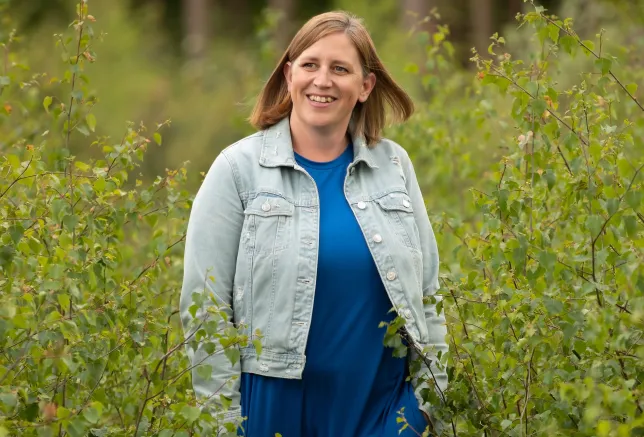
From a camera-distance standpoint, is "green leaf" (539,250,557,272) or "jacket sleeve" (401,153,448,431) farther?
"jacket sleeve" (401,153,448,431)

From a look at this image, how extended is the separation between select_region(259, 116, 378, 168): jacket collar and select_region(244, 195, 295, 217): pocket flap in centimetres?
11

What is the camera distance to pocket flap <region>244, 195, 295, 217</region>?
3.14 metres

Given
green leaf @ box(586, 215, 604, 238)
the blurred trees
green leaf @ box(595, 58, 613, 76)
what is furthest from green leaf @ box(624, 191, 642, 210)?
the blurred trees

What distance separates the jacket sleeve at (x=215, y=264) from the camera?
10.1ft

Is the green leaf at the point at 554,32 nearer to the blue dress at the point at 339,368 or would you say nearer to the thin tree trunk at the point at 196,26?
the blue dress at the point at 339,368

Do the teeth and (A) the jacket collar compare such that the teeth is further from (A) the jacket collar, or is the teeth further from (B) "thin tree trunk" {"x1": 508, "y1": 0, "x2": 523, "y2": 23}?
(B) "thin tree trunk" {"x1": 508, "y1": 0, "x2": 523, "y2": 23}

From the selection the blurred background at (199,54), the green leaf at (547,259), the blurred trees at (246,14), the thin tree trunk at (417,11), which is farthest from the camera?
the blurred trees at (246,14)

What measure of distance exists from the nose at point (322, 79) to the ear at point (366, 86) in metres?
0.20

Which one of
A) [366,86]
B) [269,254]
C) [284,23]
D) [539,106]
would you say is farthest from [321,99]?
[284,23]

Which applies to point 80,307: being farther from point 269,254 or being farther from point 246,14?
point 246,14

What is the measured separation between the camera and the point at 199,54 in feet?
58.5

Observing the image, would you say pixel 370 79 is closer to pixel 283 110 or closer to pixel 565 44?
pixel 283 110

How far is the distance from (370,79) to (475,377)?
3.24 ft

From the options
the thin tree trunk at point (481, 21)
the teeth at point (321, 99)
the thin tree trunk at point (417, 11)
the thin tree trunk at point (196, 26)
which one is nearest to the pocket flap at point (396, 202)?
the teeth at point (321, 99)
